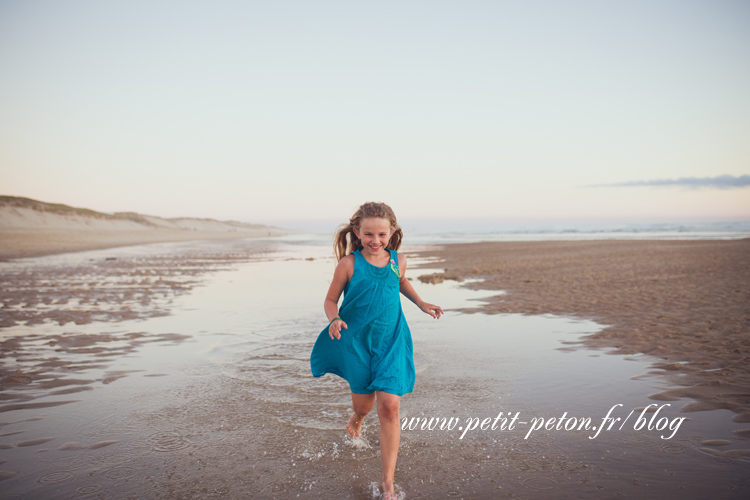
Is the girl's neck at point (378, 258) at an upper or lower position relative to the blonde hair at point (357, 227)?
lower

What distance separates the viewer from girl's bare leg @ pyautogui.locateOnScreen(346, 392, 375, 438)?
319 centimetres

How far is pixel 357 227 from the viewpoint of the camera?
330 centimetres

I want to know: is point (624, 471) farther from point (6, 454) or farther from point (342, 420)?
point (6, 454)

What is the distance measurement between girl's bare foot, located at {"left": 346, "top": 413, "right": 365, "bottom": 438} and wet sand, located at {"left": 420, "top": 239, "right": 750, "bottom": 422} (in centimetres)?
286

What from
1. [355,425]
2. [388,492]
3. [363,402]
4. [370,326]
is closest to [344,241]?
[370,326]

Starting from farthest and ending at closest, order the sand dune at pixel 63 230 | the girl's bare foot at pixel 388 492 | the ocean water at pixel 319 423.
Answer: the sand dune at pixel 63 230 < the ocean water at pixel 319 423 < the girl's bare foot at pixel 388 492

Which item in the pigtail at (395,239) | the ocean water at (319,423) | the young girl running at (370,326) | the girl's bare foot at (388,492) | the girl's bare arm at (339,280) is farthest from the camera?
the pigtail at (395,239)

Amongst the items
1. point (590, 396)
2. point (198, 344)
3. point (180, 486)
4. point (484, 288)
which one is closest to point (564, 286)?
point (484, 288)

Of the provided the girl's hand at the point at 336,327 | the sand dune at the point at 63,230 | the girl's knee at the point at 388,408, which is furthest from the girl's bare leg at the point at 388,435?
the sand dune at the point at 63,230

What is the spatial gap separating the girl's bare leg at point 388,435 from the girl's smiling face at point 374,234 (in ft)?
3.26

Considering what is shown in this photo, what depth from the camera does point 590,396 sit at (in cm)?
429

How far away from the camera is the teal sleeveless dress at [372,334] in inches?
120

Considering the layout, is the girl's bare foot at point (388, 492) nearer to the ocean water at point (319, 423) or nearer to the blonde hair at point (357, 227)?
the ocean water at point (319, 423)

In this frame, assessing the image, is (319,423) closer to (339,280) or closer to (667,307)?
(339,280)
